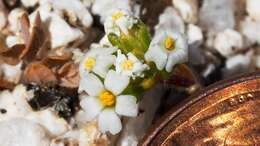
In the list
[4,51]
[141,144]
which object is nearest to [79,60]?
[4,51]

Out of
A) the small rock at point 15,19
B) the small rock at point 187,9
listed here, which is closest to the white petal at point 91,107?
the small rock at point 15,19

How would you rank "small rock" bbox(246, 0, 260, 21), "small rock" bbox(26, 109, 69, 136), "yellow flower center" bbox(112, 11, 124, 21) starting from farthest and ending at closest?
"small rock" bbox(246, 0, 260, 21)
"small rock" bbox(26, 109, 69, 136)
"yellow flower center" bbox(112, 11, 124, 21)

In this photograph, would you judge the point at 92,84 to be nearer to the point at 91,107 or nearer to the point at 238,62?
the point at 91,107

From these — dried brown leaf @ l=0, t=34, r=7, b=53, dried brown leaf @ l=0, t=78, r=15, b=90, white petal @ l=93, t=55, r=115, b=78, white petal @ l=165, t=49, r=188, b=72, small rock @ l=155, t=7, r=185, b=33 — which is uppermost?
white petal @ l=165, t=49, r=188, b=72

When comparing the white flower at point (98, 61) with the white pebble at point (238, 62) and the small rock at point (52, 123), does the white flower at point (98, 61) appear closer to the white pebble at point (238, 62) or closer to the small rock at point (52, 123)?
the small rock at point (52, 123)

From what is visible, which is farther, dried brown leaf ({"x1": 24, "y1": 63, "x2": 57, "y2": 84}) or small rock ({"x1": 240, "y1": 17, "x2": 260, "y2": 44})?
small rock ({"x1": 240, "y1": 17, "x2": 260, "y2": 44})

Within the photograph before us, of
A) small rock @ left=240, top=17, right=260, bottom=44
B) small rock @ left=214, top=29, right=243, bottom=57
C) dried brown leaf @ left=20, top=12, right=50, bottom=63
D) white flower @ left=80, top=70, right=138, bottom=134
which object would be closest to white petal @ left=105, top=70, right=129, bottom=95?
white flower @ left=80, top=70, right=138, bottom=134

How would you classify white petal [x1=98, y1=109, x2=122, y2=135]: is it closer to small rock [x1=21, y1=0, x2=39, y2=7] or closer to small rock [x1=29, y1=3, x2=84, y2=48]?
small rock [x1=29, y1=3, x2=84, y2=48]

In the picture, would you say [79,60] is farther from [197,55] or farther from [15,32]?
[197,55]
